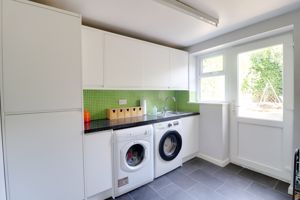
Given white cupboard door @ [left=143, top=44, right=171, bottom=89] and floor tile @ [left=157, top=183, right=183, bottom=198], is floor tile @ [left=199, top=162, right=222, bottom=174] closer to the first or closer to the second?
floor tile @ [left=157, top=183, right=183, bottom=198]

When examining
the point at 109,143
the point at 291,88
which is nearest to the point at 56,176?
the point at 109,143

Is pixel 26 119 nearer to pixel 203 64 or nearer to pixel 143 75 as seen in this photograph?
pixel 143 75

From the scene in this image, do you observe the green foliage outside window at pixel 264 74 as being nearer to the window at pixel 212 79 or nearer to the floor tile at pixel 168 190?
the window at pixel 212 79

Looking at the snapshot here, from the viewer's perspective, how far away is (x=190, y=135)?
284 centimetres

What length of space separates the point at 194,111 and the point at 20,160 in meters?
2.74

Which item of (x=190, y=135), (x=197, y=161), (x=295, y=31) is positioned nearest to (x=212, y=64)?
(x=295, y=31)

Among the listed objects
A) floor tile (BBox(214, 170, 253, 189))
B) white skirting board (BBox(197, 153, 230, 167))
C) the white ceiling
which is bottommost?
floor tile (BBox(214, 170, 253, 189))

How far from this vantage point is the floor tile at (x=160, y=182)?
82.9 inches

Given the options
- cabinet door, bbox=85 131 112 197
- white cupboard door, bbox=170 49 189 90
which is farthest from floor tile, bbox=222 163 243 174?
cabinet door, bbox=85 131 112 197

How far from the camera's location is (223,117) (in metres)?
2.64

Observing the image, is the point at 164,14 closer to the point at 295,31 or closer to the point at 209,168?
the point at 295,31

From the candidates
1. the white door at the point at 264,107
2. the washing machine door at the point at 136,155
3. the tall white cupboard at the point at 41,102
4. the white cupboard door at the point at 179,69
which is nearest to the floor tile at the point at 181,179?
the washing machine door at the point at 136,155

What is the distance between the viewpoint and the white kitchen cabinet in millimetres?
2725

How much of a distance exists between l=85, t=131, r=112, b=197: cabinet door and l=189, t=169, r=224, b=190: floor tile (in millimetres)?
1323
